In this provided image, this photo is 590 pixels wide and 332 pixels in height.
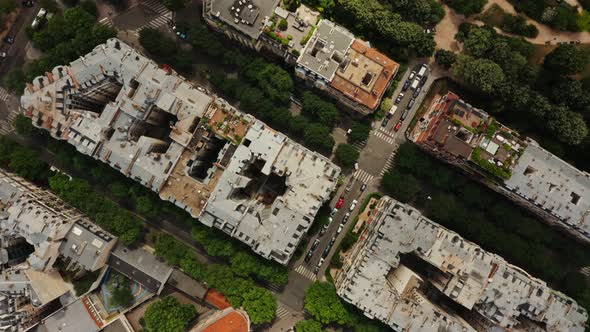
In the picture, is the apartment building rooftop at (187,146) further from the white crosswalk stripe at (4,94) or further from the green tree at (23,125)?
the white crosswalk stripe at (4,94)

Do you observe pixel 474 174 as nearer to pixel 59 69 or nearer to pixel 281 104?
pixel 281 104

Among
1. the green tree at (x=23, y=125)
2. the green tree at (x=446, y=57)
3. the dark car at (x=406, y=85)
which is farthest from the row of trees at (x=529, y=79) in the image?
the green tree at (x=23, y=125)

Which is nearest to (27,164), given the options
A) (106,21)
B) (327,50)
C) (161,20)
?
(106,21)

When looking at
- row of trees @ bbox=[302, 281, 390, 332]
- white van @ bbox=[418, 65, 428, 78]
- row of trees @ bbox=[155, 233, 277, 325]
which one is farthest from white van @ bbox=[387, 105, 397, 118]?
row of trees @ bbox=[155, 233, 277, 325]

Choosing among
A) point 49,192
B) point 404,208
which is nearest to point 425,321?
point 404,208

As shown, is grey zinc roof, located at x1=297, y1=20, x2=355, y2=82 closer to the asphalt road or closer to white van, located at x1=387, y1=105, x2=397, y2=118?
white van, located at x1=387, y1=105, x2=397, y2=118

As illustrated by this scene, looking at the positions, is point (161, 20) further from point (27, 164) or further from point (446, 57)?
point (446, 57)
